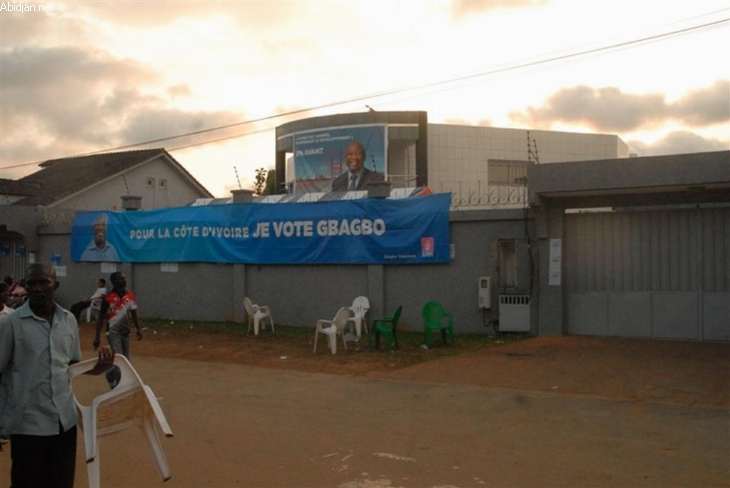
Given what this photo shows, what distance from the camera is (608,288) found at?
16.2 metres

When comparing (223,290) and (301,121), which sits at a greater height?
(301,121)

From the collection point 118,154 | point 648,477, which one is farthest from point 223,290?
point 118,154

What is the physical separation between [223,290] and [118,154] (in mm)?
22408

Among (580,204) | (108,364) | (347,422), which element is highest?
(580,204)

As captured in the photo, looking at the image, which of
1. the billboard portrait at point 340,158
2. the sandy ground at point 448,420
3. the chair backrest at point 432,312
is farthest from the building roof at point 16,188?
the chair backrest at point 432,312

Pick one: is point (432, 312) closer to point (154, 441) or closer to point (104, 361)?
point (154, 441)

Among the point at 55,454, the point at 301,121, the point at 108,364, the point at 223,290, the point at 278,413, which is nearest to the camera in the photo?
the point at 55,454

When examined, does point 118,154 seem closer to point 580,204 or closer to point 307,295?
point 307,295

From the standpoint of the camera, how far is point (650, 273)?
15773mm

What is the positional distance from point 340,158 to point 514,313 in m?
18.9

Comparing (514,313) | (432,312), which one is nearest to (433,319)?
(432,312)

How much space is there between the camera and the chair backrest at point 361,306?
18375 millimetres

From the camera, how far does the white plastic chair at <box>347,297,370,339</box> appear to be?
1781 centimetres

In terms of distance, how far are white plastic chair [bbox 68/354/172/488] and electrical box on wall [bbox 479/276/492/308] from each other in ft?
40.2
